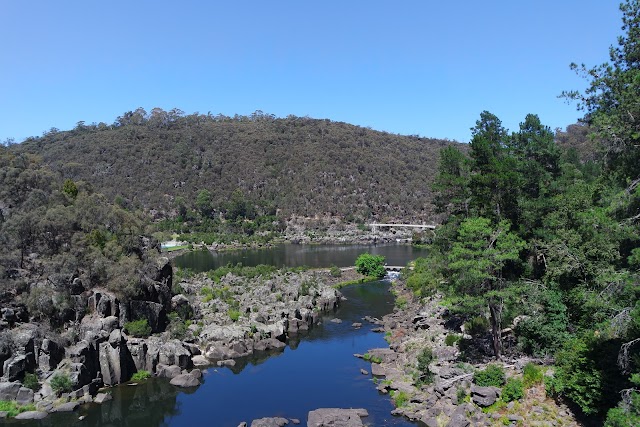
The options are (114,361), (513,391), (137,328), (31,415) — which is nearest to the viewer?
(513,391)

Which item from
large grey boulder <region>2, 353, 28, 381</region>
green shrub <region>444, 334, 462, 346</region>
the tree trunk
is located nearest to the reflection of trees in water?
large grey boulder <region>2, 353, 28, 381</region>

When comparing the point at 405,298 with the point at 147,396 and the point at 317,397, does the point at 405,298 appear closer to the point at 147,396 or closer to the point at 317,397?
the point at 317,397

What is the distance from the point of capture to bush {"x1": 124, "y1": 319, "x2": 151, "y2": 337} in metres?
46.9

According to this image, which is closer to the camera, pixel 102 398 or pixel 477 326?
pixel 102 398

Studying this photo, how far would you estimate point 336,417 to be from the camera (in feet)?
111

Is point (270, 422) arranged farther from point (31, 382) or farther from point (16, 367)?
point (16, 367)

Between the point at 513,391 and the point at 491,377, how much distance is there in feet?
6.56

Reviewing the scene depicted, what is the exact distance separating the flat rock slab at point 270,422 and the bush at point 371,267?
58.1 metres

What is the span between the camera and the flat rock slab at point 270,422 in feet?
109

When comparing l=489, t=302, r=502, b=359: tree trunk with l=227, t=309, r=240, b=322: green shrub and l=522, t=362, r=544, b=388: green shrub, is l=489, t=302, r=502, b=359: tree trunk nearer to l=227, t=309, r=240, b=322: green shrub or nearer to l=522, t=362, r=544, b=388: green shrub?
l=522, t=362, r=544, b=388: green shrub

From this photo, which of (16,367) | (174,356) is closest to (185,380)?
(174,356)

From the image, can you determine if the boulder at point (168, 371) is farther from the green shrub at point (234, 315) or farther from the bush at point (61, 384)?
the green shrub at point (234, 315)

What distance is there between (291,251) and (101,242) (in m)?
85.5

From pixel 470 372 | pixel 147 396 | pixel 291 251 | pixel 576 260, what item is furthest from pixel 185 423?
pixel 291 251
